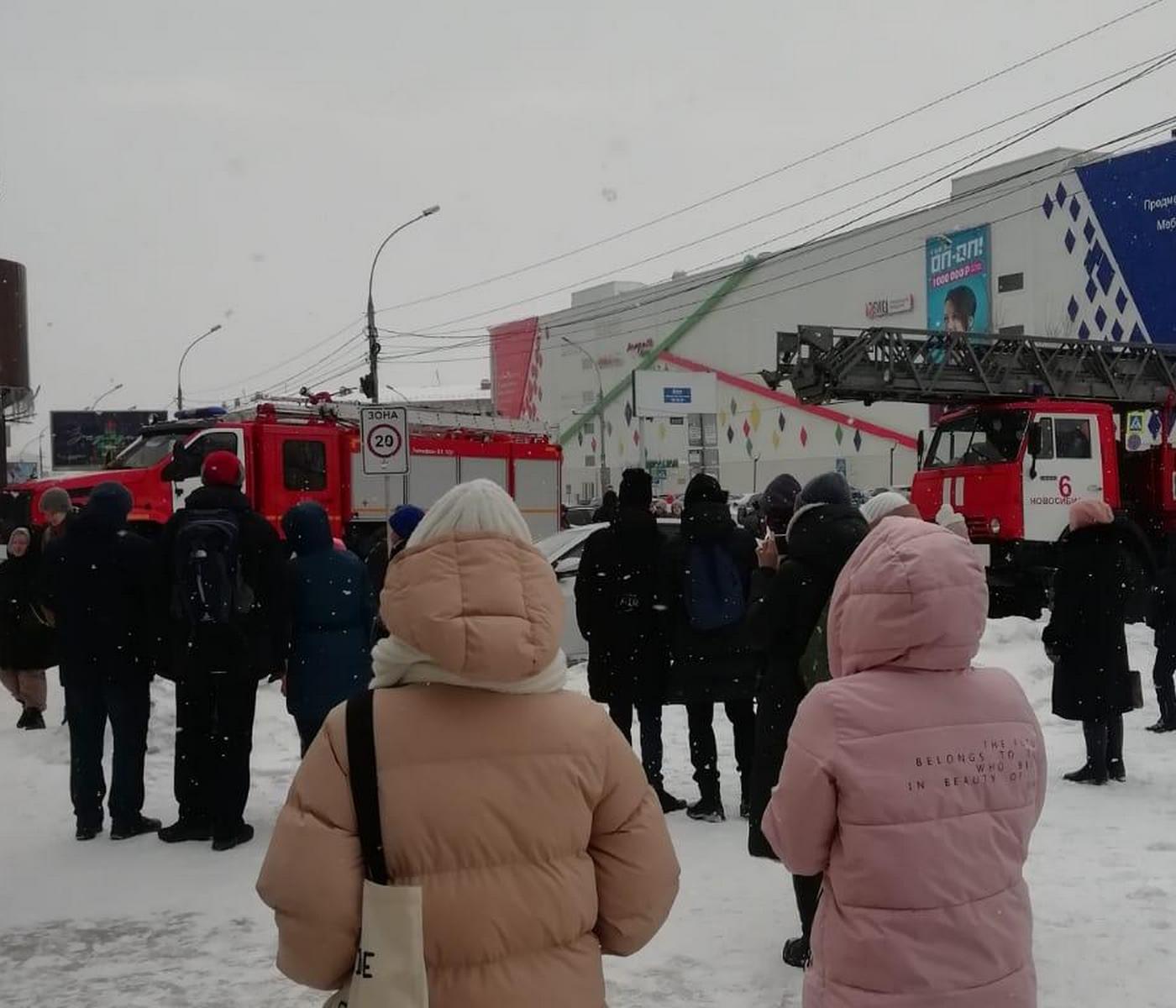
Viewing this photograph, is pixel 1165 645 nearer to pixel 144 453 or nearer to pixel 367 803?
pixel 367 803

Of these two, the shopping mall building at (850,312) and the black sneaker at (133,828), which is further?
the shopping mall building at (850,312)

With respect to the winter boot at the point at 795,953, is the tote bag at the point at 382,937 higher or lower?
higher

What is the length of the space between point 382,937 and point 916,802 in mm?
1131

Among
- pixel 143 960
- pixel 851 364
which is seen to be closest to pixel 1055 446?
pixel 851 364

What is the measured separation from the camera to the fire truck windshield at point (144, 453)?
17.7 meters

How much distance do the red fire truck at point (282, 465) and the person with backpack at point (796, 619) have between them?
41.8 ft

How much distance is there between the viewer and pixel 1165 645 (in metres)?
8.66

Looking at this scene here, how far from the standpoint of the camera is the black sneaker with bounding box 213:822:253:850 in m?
6.02

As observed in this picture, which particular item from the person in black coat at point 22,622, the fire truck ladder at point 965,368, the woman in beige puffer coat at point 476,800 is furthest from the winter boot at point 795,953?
the fire truck ladder at point 965,368

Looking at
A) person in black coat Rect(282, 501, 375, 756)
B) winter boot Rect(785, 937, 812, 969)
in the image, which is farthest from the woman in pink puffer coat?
person in black coat Rect(282, 501, 375, 756)

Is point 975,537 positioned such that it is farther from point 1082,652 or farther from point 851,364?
point 1082,652

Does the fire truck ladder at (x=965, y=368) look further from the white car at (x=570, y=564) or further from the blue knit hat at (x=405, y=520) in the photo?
the blue knit hat at (x=405, y=520)

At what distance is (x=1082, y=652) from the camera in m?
7.21

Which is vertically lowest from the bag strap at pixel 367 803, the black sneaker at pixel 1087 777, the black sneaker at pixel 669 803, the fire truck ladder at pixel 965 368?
the black sneaker at pixel 1087 777
